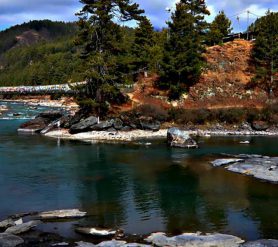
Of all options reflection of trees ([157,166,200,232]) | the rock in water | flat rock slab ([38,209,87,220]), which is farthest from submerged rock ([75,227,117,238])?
the rock in water

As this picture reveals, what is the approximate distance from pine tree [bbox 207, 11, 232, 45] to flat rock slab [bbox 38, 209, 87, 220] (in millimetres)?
75363

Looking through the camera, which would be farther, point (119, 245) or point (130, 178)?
point (130, 178)

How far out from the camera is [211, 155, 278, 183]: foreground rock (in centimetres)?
4094

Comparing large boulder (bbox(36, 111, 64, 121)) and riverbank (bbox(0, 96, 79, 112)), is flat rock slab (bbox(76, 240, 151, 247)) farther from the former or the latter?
riverbank (bbox(0, 96, 79, 112))

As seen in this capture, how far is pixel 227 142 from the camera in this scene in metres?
64.7

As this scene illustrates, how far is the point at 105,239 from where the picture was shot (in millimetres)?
25375

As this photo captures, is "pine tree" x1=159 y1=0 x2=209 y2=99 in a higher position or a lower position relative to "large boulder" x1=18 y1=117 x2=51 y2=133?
higher

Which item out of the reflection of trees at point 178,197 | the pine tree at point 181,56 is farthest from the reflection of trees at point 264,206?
the pine tree at point 181,56

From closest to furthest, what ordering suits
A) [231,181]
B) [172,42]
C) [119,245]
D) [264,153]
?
[119,245]
[231,181]
[264,153]
[172,42]

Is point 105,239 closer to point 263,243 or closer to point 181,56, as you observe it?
A: point 263,243

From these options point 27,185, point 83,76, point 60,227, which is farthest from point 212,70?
point 60,227

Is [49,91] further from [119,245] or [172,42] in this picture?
[119,245]

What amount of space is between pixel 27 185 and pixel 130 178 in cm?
882

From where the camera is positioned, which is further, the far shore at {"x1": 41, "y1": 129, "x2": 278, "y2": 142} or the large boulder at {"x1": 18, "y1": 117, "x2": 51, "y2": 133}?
the large boulder at {"x1": 18, "y1": 117, "x2": 51, "y2": 133}
